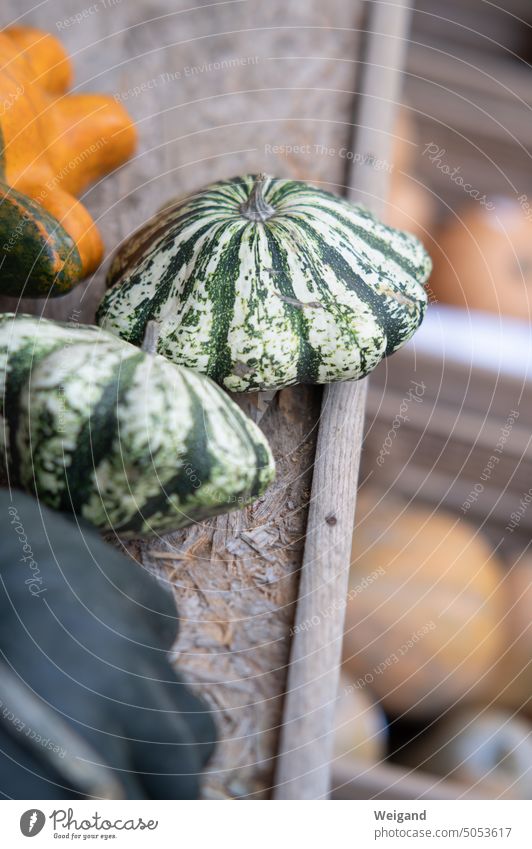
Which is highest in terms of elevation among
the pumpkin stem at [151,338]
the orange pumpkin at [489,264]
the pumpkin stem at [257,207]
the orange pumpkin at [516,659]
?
the orange pumpkin at [489,264]

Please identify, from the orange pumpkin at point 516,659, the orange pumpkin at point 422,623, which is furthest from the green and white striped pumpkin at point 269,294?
the orange pumpkin at point 516,659

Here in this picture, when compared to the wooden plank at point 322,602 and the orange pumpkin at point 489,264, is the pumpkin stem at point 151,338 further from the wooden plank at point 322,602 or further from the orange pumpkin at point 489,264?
the orange pumpkin at point 489,264

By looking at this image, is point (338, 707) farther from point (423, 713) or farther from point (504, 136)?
point (504, 136)

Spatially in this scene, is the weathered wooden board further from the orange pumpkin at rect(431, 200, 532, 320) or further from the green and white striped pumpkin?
the orange pumpkin at rect(431, 200, 532, 320)

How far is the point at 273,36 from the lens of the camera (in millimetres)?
957

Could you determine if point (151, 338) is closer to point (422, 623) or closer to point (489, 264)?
point (422, 623)

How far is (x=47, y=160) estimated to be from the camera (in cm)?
72

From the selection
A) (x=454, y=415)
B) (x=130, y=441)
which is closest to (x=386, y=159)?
(x=130, y=441)

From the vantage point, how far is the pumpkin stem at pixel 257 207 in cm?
62

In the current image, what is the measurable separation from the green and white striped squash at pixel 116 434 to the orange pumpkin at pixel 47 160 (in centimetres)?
11

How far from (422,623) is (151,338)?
2.02 ft

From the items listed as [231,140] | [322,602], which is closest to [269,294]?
[322,602]

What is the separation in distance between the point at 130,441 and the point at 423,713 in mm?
779

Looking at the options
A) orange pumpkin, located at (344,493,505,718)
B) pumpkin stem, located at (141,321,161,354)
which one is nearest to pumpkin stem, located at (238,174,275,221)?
pumpkin stem, located at (141,321,161,354)
